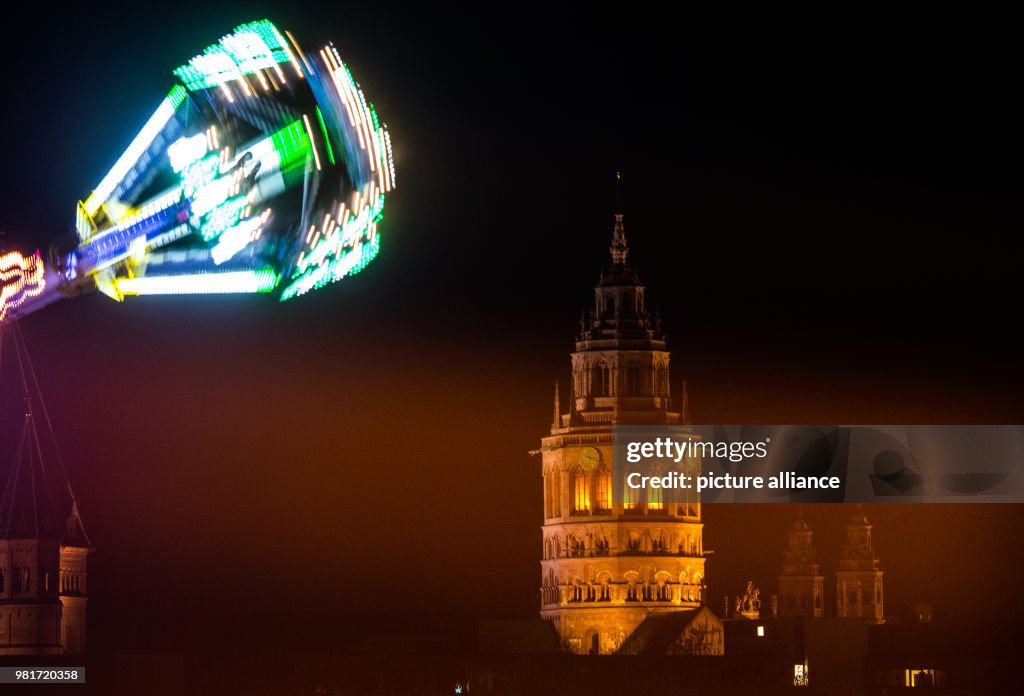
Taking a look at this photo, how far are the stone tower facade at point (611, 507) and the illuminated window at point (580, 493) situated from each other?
50mm

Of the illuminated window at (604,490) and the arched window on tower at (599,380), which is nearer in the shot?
the arched window on tower at (599,380)

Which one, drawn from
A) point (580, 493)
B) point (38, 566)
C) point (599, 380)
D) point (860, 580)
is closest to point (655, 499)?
point (580, 493)

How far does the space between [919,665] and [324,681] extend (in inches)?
1356

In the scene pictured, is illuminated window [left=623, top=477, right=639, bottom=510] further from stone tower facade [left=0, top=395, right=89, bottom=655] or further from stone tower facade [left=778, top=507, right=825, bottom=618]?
stone tower facade [left=778, top=507, right=825, bottom=618]

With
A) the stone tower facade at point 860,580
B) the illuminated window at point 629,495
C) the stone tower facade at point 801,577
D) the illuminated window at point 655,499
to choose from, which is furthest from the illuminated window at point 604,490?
the stone tower facade at point 860,580

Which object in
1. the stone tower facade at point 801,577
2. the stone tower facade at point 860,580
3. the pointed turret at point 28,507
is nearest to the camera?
the pointed turret at point 28,507

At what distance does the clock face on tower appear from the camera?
13762cm

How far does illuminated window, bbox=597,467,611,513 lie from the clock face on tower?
83cm

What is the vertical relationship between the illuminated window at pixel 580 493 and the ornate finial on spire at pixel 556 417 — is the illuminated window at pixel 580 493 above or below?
below

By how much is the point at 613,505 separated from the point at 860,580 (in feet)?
172

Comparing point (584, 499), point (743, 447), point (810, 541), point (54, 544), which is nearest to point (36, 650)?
point (54, 544)

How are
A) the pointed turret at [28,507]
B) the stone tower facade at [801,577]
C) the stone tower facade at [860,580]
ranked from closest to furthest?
the pointed turret at [28,507] < the stone tower facade at [801,577] < the stone tower facade at [860,580]

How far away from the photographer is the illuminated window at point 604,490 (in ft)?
454

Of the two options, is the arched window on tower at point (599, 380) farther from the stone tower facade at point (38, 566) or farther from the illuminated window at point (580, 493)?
the stone tower facade at point (38, 566)
